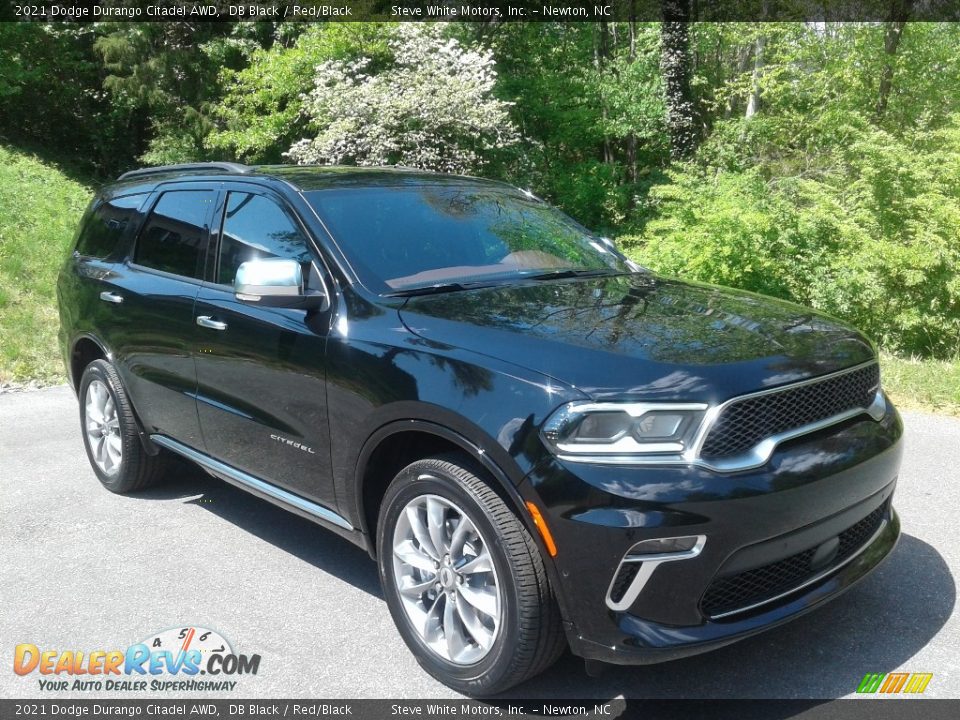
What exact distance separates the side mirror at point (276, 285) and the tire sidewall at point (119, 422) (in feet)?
6.55

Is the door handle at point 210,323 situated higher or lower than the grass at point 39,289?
higher

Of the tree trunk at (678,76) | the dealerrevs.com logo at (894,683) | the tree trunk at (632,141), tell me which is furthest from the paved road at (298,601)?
the tree trunk at (632,141)

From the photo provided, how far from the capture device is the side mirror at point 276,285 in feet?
11.7

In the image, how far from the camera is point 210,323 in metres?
4.20

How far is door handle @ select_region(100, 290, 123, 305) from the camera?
504 cm

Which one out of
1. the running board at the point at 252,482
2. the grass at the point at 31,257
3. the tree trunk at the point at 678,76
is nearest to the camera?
the running board at the point at 252,482

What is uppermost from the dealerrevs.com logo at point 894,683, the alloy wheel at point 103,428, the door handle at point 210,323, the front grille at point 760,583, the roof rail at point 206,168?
the roof rail at point 206,168

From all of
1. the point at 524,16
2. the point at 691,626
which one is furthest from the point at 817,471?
the point at 524,16

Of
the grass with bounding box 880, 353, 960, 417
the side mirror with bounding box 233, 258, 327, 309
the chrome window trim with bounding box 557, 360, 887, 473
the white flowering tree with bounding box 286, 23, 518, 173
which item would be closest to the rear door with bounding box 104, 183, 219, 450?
the side mirror with bounding box 233, 258, 327, 309

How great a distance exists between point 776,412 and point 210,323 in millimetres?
2664

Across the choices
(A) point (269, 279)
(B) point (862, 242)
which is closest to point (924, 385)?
(B) point (862, 242)

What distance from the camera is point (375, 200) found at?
4172 millimetres

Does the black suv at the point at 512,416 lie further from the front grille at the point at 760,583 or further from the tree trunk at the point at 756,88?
the tree trunk at the point at 756,88

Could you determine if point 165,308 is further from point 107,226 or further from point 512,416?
point 512,416
